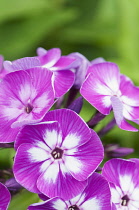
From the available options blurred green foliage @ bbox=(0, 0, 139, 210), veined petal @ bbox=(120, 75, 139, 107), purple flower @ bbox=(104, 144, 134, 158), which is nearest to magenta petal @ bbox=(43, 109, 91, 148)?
veined petal @ bbox=(120, 75, 139, 107)

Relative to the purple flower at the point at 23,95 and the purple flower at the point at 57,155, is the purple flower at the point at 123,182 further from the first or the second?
the purple flower at the point at 23,95

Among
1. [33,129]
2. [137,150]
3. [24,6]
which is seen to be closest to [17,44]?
[24,6]

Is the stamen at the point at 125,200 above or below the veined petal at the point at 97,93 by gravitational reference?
below

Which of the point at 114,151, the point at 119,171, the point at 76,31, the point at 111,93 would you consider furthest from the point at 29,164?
the point at 76,31

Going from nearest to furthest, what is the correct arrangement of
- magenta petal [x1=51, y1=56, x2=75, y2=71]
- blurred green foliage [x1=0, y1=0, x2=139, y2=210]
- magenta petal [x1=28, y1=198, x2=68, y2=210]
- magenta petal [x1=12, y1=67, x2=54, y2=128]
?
magenta petal [x1=28, y1=198, x2=68, y2=210]
magenta petal [x1=12, y1=67, x2=54, y2=128]
magenta petal [x1=51, y1=56, x2=75, y2=71]
blurred green foliage [x1=0, y1=0, x2=139, y2=210]

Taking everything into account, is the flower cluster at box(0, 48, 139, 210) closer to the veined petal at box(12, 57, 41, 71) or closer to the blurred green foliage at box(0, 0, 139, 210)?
the veined petal at box(12, 57, 41, 71)

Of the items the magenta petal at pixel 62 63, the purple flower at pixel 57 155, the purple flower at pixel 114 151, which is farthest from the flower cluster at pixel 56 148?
the purple flower at pixel 114 151

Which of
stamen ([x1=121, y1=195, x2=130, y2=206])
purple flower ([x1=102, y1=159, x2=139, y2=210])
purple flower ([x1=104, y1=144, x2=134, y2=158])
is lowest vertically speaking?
purple flower ([x1=104, y1=144, x2=134, y2=158])
